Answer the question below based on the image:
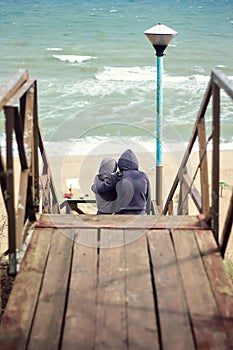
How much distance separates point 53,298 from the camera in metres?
3.35

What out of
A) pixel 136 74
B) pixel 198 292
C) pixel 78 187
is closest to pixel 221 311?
pixel 198 292

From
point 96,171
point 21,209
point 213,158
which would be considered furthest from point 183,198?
point 96,171

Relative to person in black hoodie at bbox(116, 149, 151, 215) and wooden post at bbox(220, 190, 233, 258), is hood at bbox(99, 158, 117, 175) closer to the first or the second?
person in black hoodie at bbox(116, 149, 151, 215)

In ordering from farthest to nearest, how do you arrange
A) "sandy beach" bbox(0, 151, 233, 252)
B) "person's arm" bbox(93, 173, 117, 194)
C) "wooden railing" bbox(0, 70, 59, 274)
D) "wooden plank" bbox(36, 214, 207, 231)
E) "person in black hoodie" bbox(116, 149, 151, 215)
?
"sandy beach" bbox(0, 151, 233, 252) < "person's arm" bbox(93, 173, 117, 194) < "person in black hoodie" bbox(116, 149, 151, 215) < "wooden plank" bbox(36, 214, 207, 231) < "wooden railing" bbox(0, 70, 59, 274)

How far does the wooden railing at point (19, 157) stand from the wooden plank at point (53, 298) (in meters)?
0.23

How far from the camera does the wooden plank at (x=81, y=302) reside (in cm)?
299

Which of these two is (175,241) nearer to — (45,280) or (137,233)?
(137,233)

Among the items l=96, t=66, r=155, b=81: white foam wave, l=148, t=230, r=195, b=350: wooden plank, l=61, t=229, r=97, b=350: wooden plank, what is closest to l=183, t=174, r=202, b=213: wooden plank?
l=148, t=230, r=195, b=350: wooden plank

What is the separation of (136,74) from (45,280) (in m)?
23.0

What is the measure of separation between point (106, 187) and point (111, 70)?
22506 millimetres

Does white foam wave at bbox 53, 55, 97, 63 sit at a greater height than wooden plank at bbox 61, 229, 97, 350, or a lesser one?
lesser

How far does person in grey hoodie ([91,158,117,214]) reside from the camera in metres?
5.16

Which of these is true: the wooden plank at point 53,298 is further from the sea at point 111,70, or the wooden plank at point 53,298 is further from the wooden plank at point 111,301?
the sea at point 111,70

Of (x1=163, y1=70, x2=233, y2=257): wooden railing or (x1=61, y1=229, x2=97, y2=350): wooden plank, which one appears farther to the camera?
(x1=163, y1=70, x2=233, y2=257): wooden railing
